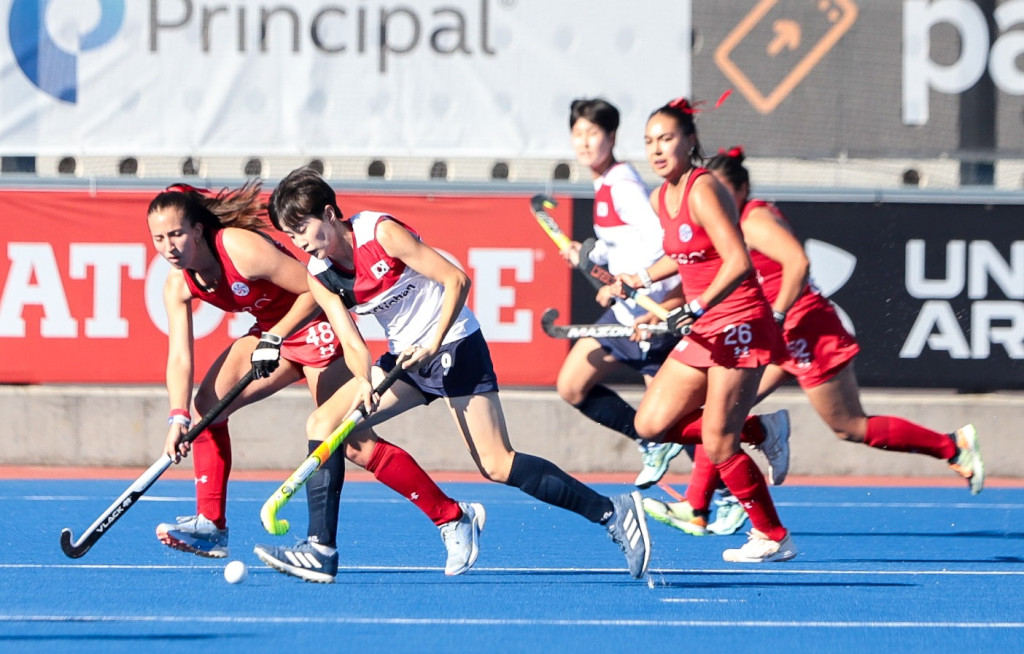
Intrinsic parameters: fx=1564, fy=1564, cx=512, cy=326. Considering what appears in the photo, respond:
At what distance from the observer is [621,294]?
653 centimetres

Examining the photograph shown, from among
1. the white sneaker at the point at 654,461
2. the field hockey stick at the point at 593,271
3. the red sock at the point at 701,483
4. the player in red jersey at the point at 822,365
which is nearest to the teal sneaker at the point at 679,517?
the red sock at the point at 701,483

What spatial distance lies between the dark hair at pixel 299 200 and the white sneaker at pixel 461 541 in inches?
51.1

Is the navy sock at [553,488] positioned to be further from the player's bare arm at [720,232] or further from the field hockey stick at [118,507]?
the field hockey stick at [118,507]

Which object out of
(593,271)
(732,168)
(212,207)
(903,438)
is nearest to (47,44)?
(212,207)

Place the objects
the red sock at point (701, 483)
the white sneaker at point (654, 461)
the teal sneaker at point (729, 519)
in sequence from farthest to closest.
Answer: the white sneaker at point (654, 461)
the teal sneaker at point (729, 519)
the red sock at point (701, 483)

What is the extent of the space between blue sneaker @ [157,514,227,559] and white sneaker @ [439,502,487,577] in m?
0.93

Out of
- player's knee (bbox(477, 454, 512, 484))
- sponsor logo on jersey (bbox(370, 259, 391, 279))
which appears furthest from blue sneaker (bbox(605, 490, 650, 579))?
sponsor logo on jersey (bbox(370, 259, 391, 279))

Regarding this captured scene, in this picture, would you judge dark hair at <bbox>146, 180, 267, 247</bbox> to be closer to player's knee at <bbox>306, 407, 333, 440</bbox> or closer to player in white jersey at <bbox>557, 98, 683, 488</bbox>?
player's knee at <bbox>306, 407, 333, 440</bbox>

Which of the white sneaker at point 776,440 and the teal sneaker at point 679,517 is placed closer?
the white sneaker at point 776,440

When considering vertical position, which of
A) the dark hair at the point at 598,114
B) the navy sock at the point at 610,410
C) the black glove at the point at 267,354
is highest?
the dark hair at the point at 598,114

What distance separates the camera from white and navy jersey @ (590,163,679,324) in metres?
7.10

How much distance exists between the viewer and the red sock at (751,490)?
19.9 ft

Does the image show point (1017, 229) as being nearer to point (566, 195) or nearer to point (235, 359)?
point (566, 195)

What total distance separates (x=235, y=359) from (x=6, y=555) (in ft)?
4.42
